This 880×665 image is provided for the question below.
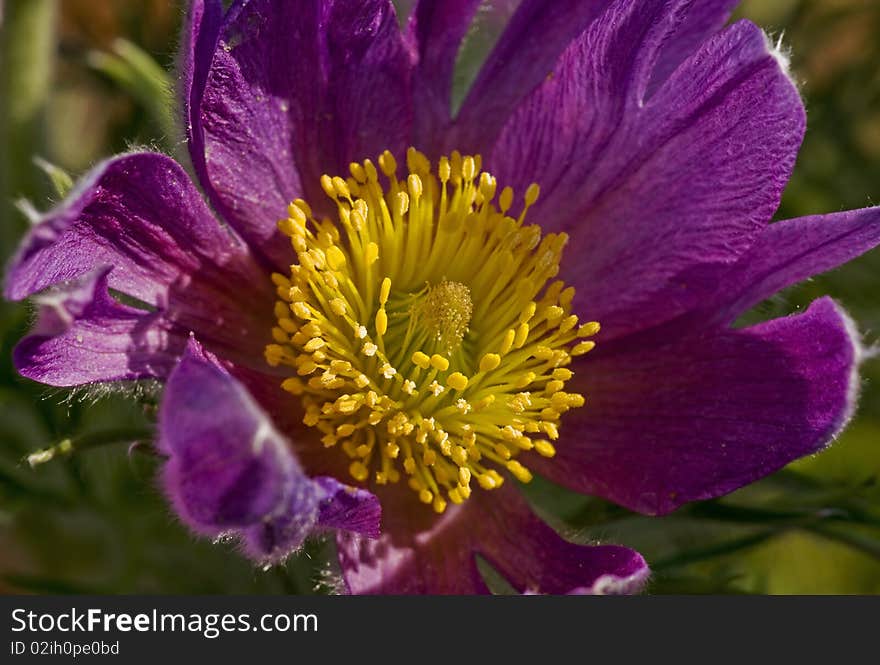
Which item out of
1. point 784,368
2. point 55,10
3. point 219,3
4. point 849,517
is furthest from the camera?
point 55,10

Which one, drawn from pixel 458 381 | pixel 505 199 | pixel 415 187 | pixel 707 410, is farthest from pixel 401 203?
pixel 707 410

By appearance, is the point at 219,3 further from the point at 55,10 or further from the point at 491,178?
the point at 55,10

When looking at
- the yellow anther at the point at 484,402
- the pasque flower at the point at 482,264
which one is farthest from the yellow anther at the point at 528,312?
the yellow anther at the point at 484,402

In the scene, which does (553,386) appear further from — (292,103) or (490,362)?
(292,103)

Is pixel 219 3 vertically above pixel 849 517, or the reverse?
pixel 219 3

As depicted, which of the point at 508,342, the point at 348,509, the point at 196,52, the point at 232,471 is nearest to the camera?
the point at 232,471

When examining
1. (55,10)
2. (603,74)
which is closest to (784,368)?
(603,74)

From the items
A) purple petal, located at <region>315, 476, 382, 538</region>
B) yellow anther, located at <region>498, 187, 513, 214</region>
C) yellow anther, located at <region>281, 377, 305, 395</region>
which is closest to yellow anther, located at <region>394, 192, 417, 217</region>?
yellow anther, located at <region>498, 187, 513, 214</region>

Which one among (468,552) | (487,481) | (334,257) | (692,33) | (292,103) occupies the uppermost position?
(692,33)
